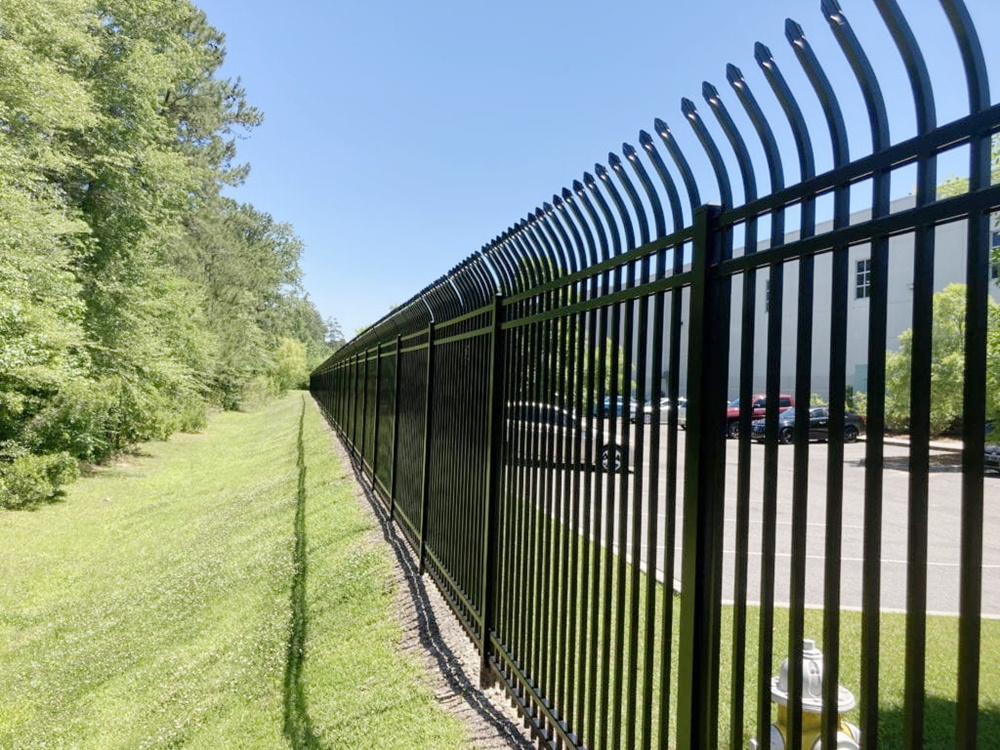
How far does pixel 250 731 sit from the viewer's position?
12.1 ft

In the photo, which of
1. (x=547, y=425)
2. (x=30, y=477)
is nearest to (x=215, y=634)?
(x=547, y=425)

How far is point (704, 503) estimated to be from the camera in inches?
73.7

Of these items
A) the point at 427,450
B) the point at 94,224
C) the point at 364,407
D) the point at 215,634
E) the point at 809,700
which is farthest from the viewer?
the point at 94,224

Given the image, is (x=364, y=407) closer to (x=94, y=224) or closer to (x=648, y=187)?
(x=648, y=187)

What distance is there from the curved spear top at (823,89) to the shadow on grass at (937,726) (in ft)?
10.1

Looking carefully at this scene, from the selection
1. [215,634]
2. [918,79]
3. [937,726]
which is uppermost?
[918,79]

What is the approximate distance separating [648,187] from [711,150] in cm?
35

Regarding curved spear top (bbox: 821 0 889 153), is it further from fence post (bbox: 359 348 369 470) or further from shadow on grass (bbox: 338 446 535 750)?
fence post (bbox: 359 348 369 470)

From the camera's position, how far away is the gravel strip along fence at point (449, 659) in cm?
323

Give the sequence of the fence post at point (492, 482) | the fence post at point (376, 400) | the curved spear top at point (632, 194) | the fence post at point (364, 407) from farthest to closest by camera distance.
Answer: the fence post at point (364, 407) → the fence post at point (376, 400) → the fence post at point (492, 482) → the curved spear top at point (632, 194)

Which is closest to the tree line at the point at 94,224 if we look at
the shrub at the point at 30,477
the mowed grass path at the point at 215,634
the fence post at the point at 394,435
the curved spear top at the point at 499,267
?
the shrub at the point at 30,477

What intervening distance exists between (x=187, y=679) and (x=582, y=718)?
354 centimetres

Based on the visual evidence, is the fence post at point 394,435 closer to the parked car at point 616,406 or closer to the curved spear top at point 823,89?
the parked car at point 616,406

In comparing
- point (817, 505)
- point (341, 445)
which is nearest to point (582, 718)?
point (817, 505)
